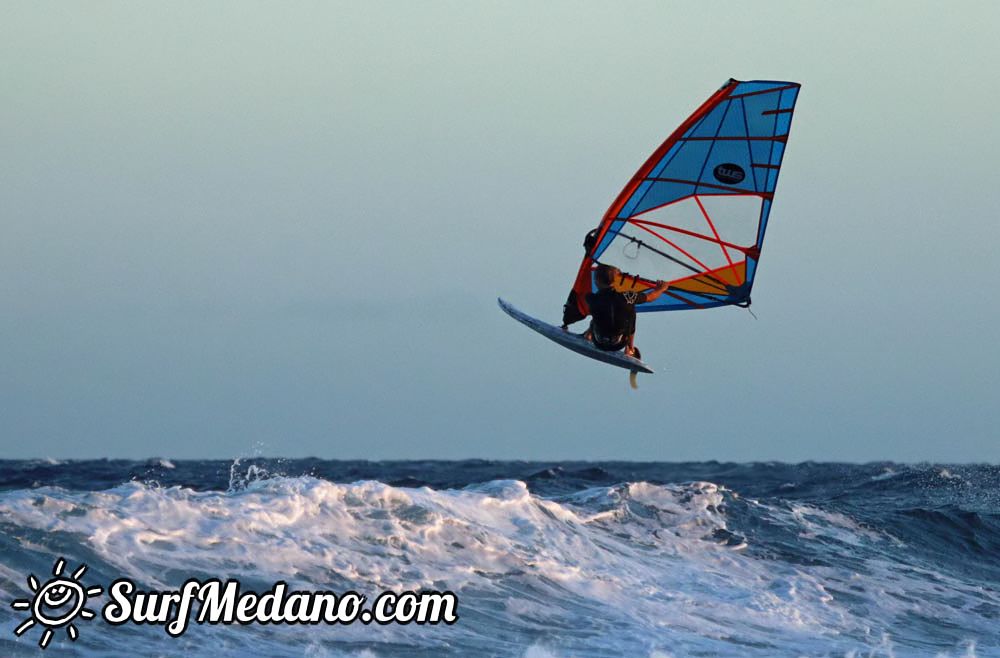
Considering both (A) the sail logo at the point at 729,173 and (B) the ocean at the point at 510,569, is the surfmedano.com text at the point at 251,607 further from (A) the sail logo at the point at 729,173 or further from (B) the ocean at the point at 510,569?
(A) the sail logo at the point at 729,173

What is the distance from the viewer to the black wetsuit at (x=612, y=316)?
10859 mm

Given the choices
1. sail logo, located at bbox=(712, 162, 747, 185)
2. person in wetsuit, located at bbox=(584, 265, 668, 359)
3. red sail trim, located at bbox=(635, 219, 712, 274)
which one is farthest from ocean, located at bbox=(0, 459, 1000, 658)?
sail logo, located at bbox=(712, 162, 747, 185)

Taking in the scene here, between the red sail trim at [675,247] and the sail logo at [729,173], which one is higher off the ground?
the sail logo at [729,173]

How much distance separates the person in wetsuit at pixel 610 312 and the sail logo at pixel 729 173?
5.28 ft

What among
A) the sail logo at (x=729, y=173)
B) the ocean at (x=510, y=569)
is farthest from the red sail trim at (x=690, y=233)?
the ocean at (x=510, y=569)

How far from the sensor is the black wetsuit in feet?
35.6

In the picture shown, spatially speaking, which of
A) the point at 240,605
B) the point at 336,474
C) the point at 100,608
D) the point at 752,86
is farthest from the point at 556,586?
the point at 336,474

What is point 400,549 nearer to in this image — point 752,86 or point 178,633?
point 178,633

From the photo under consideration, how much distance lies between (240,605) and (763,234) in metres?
5.83

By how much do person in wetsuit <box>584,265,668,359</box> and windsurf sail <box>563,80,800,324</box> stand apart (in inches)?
24.2

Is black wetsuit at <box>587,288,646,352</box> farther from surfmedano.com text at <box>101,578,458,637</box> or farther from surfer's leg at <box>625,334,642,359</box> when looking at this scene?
surfmedano.com text at <box>101,578,458,637</box>

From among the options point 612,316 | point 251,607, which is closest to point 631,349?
point 612,316

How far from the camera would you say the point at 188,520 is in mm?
10023

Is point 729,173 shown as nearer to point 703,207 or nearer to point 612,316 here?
point 703,207
